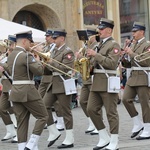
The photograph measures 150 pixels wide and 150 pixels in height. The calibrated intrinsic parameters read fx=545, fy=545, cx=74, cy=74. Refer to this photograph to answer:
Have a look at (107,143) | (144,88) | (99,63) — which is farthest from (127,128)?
(99,63)

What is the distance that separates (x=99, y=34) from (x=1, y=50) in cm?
357

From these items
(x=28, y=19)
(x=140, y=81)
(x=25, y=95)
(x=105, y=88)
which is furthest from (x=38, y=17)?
(x=25, y=95)

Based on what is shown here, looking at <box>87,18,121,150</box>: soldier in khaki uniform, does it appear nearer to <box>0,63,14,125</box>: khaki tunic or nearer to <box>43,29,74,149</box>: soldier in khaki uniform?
<box>43,29,74,149</box>: soldier in khaki uniform

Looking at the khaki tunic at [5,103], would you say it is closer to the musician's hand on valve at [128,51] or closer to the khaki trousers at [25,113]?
the khaki trousers at [25,113]

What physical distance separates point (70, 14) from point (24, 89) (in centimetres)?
1473

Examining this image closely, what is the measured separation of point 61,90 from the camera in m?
9.51

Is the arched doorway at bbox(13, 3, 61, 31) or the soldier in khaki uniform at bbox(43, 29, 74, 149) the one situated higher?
the arched doorway at bbox(13, 3, 61, 31)

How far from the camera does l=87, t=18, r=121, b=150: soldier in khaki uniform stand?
28.4ft

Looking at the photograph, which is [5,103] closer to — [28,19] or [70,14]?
[28,19]

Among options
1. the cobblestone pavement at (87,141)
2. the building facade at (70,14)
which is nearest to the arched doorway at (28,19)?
the building facade at (70,14)

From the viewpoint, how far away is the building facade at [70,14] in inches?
846

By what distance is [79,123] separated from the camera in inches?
498

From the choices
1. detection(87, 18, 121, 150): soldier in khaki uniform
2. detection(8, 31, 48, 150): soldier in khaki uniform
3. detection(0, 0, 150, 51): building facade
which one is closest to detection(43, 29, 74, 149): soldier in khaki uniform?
detection(87, 18, 121, 150): soldier in khaki uniform

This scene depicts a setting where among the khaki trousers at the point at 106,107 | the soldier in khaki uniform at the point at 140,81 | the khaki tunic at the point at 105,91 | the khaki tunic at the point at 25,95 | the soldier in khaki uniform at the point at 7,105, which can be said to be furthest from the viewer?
the soldier in khaki uniform at the point at 7,105
